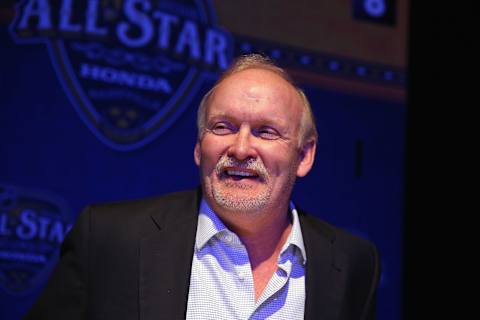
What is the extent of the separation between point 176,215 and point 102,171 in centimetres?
94

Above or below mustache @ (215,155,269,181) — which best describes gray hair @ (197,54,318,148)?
above

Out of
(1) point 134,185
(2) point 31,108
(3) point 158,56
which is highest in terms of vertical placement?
(3) point 158,56

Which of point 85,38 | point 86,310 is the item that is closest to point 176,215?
point 86,310

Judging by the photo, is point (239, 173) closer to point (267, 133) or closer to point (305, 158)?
point (267, 133)

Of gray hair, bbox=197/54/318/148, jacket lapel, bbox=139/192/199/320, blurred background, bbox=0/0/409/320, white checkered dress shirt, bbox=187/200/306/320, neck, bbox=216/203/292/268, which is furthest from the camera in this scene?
blurred background, bbox=0/0/409/320

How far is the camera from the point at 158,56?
300 centimetres

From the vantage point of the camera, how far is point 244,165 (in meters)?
1.95

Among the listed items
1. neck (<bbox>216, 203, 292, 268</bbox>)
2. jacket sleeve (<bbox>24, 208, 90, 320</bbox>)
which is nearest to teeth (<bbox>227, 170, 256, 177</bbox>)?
neck (<bbox>216, 203, 292, 268</bbox>)

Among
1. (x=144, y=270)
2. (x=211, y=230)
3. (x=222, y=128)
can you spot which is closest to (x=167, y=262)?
(x=144, y=270)

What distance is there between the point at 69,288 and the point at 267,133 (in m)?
0.70

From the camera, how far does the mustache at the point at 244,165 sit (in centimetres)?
195

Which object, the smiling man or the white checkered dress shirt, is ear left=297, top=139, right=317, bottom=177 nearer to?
the smiling man

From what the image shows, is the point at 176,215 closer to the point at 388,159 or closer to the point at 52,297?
the point at 52,297

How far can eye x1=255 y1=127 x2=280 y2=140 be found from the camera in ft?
6.63
